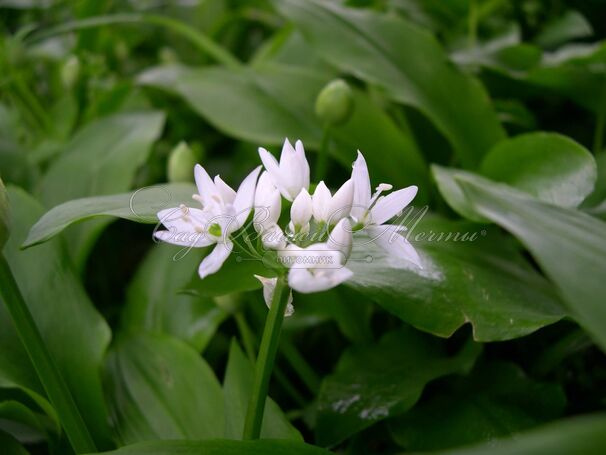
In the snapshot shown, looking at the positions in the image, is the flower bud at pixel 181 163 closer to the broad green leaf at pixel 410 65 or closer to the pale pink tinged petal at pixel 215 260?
the broad green leaf at pixel 410 65

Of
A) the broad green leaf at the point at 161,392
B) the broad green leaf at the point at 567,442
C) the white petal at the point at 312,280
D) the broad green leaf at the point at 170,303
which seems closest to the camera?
the broad green leaf at the point at 567,442

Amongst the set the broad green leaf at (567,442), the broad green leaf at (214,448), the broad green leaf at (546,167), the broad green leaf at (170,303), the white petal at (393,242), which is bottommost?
the broad green leaf at (170,303)

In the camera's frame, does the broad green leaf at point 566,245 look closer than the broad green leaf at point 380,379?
Yes

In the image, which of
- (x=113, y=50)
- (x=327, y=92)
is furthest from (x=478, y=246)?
(x=113, y=50)

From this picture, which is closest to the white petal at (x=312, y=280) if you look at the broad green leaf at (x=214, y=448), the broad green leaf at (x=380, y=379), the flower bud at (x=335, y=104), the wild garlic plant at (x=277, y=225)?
the wild garlic plant at (x=277, y=225)

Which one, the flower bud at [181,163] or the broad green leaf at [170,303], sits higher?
the flower bud at [181,163]

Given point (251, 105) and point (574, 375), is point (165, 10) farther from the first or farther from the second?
point (574, 375)
